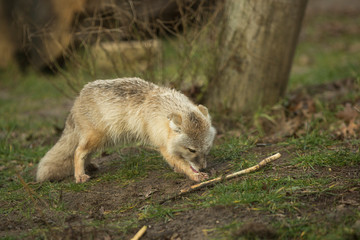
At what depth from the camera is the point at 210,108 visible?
747 cm

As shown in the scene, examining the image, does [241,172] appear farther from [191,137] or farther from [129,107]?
[129,107]

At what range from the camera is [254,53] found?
7035 millimetres

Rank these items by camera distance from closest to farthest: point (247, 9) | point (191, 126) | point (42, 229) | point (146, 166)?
point (42, 229), point (191, 126), point (146, 166), point (247, 9)

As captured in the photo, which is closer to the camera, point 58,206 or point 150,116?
point 58,206

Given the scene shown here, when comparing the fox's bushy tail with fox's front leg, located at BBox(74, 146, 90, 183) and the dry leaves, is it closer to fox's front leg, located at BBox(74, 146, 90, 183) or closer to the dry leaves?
fox's front leg, located at BBox(74, 146, 90, 183)

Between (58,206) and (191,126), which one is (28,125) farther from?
(191,126)

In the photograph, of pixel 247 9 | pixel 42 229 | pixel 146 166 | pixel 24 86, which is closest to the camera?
pixel 42 229

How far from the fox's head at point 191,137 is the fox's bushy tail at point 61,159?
1.60 metres

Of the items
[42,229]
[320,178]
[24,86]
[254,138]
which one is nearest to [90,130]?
[42,229]

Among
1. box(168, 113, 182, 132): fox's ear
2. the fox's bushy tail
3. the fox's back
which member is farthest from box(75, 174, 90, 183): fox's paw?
box(168, 113, 182, 132): fox's ear

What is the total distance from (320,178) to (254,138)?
6.28 feet

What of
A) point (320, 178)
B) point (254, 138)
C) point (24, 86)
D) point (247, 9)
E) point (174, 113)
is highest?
point (247, 9)

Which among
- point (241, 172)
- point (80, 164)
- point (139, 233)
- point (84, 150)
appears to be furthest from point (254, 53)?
point (139, 233)

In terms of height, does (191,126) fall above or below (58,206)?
above
